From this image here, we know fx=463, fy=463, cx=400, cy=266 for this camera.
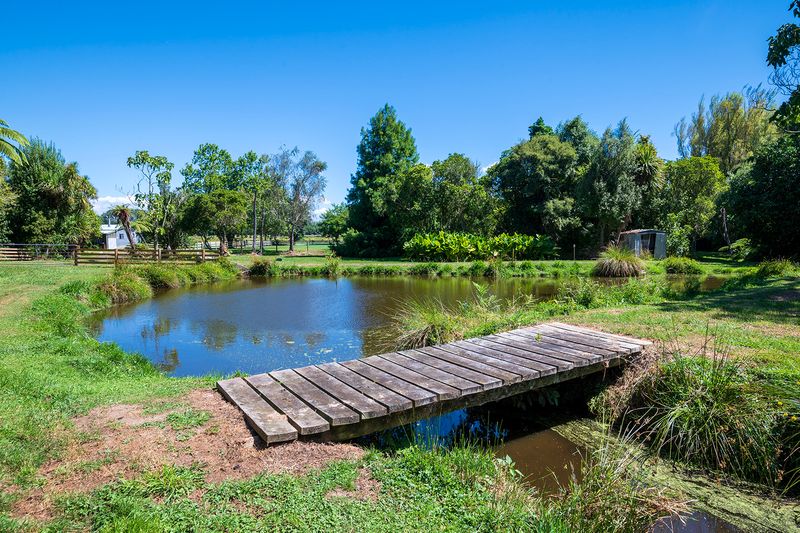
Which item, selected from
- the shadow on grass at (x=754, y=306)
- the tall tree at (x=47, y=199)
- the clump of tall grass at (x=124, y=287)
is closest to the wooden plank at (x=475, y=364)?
the shadow on grass at (x=754, y=306)

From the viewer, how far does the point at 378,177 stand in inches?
1654

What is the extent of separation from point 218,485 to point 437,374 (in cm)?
272

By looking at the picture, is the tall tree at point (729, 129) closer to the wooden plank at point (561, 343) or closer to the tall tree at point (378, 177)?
the tall tree at point (378, 177)

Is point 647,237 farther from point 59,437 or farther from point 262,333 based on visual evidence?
point 59,437

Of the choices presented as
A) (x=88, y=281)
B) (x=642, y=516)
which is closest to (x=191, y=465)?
(x=642, y=516)

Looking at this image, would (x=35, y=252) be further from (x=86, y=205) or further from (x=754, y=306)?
(x=754, y=306)

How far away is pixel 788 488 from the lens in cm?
395

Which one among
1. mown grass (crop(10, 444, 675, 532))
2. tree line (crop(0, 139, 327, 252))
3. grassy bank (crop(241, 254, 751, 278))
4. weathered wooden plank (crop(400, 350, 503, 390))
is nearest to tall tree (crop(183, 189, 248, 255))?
tree line (crop(0, 139, 327, 252))

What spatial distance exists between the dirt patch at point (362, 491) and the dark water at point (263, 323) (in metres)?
5.21

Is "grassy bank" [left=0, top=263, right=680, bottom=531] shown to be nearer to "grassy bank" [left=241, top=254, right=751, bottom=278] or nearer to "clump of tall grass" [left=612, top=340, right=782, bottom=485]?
"clump of tall grass" [left=612, top=340, right=782, bottom=485]

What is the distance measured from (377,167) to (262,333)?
33.6 m

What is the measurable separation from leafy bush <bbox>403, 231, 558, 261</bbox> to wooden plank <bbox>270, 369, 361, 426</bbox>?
27329 mm

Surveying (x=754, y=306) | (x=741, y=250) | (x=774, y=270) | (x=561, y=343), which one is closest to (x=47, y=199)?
(x=561, y=343)

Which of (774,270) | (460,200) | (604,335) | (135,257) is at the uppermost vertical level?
(460,200)
